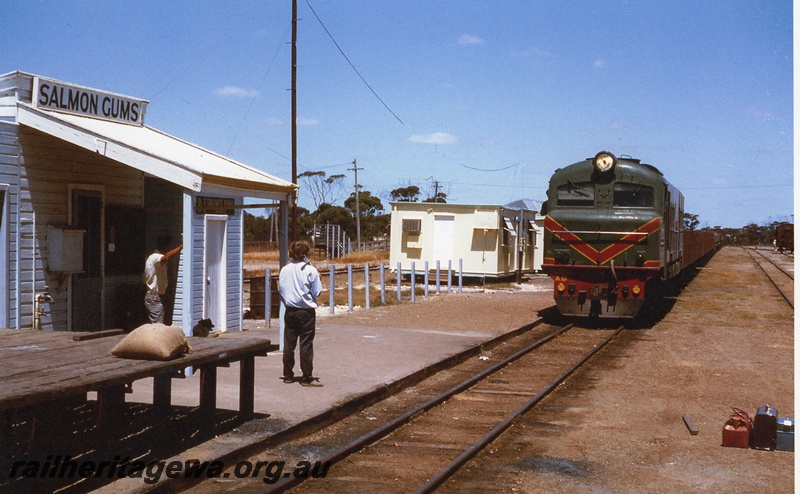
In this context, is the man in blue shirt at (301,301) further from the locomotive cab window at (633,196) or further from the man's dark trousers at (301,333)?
the locomotive cab window at (633,196)

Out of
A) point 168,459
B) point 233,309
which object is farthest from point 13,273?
point 168,459

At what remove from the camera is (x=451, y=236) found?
29.7m

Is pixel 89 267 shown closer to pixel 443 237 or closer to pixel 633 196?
pixel 633 196

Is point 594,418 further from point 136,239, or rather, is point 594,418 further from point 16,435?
point 136,239

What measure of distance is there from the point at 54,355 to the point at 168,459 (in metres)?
1.13

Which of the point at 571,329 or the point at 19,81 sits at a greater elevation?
the point at 19,81

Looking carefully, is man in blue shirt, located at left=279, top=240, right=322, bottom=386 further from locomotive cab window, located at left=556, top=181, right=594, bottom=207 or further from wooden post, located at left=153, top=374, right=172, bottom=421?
locomotive cab window, located at left=556, top=181, right=594, bottom=207

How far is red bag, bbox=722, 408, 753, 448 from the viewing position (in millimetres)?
7430

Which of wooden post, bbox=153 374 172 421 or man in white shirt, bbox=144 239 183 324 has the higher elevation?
man in white shirt, bbox=144 239 183 324

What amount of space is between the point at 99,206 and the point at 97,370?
713 centimetres

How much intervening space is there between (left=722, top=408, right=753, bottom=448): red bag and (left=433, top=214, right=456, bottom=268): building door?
2213cm

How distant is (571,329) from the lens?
675 inches

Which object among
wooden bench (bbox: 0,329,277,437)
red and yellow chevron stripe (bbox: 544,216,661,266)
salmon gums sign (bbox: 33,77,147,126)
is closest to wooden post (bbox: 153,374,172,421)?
wooden bench (bbox: 0,329,277,437)

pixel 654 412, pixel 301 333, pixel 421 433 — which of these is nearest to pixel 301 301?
pixel 301 333
